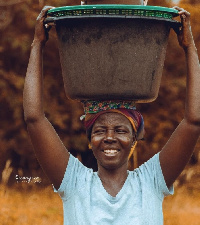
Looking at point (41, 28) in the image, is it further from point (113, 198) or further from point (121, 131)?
point (113, 198)

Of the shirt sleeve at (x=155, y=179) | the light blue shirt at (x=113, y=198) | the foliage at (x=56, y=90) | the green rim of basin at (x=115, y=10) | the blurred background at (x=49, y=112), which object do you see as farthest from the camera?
the foliage at (x=56, y=90)

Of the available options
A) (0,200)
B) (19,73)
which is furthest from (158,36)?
(19,73)

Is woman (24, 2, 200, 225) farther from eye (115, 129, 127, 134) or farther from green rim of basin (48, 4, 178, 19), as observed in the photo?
green rim of basin (48, 4, 178, 19)

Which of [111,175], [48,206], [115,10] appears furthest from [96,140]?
[48,206]

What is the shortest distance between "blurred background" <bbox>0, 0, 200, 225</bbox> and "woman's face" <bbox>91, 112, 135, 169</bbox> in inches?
143

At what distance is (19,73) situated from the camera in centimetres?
783

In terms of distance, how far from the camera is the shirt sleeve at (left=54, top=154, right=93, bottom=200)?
3.46 meters

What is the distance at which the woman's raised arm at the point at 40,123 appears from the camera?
11.2 feet

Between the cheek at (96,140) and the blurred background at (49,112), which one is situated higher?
the blurred background at (49,112)

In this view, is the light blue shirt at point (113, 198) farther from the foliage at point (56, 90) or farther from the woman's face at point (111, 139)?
the foliage at point (56, 90)

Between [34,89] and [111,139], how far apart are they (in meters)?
0.44

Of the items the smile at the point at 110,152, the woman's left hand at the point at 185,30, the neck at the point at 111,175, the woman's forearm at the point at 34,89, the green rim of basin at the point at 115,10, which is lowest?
the neck at the point at 111,175

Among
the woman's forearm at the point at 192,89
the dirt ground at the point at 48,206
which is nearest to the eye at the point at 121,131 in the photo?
the woman's forearm at the point at 192,89

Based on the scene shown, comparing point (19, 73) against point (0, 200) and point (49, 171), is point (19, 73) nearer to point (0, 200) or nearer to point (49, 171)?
point (0, 200)
